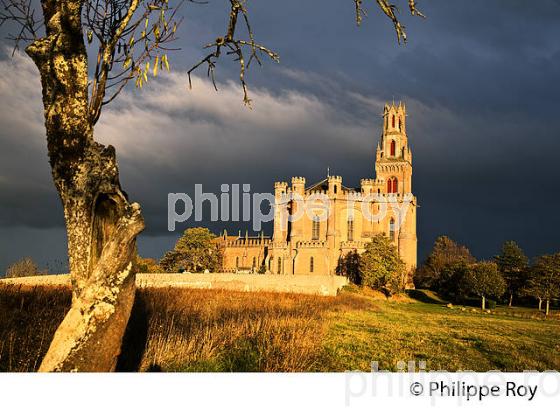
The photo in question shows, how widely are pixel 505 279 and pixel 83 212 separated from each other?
50381 mm

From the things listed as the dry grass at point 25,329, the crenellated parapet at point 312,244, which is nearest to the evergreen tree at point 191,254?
the crenellated parapet at point 312,244

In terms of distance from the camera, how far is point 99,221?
4.75 metres

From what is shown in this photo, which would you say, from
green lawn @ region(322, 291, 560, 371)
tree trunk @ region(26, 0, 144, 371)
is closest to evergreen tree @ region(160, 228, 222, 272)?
green lawn @ region(322, 291, 560, 371)

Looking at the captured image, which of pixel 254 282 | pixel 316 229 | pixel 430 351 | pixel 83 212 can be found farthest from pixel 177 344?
pixel 316 229

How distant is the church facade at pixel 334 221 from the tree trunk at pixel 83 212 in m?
59.3

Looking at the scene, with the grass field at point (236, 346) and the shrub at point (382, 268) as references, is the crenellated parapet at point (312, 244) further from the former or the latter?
the grass field at point (236, 346)

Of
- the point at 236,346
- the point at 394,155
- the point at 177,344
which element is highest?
the point at 394,155

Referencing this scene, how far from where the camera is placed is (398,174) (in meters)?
76.6

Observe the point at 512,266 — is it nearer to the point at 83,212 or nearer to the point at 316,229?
the point at 316,229

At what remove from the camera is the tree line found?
134 feet

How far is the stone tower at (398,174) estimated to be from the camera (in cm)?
6869

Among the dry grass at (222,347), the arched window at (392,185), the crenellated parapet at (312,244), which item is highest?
the arched window at (392,185)

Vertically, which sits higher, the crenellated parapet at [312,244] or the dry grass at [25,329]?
the dry grass at [25,329]
